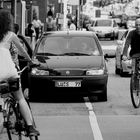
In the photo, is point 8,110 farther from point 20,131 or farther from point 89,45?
point 89,45

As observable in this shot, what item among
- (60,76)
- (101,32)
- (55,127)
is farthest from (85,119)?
(101,32)

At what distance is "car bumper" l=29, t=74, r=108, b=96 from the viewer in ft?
49.0

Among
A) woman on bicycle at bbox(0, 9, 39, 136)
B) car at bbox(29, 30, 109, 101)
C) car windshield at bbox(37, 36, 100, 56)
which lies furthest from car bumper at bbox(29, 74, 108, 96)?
woman on bicycle at bbox(0, 9, 39, 136)

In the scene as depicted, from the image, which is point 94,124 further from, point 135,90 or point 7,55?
point 7,55

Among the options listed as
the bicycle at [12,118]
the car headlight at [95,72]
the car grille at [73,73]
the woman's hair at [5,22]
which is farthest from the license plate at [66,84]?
the woman's hair at [5,22]

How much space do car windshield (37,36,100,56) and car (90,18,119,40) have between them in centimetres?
4404

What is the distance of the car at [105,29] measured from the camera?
6153cm

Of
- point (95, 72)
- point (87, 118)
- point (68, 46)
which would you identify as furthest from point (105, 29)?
point (87, 118)

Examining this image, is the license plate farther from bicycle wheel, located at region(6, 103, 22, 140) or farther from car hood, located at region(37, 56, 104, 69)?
bicycle wheel, located at region(6, 103, 22, 140)

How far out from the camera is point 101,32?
61531 mm

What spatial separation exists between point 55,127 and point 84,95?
159 inches

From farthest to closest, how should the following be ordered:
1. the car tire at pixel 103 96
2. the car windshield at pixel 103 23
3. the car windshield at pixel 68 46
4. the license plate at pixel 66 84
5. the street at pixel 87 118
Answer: the car windshield at pixel 103 23 → the car windshield at pixel 68 46 → the car tire at pixel 103 96 → the license plate at pixel 66 84 → the street at pixel 87 118

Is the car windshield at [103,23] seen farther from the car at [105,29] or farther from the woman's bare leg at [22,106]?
the woman's bare leg at [22,106]

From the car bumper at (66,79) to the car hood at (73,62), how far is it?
27cm
